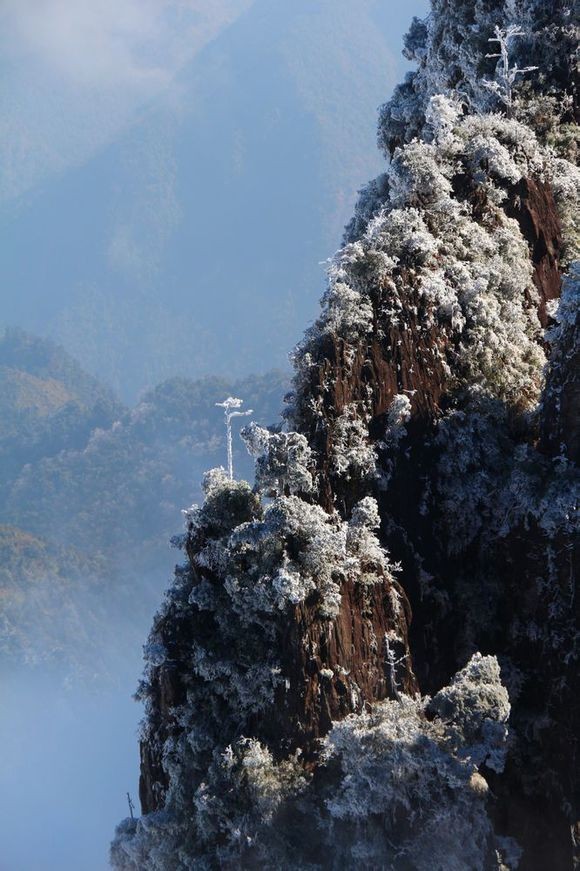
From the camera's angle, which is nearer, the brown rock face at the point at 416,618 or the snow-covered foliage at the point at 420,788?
the snow-covered foliage at the point at 420,788

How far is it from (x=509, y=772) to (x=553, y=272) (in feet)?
44.4

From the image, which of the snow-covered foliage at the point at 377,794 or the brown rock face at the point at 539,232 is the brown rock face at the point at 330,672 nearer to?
the snow-covered foliage at the point at 377,794

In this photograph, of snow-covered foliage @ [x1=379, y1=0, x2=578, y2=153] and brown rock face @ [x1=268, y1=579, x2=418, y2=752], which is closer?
brown rock face @ [x1=268, y1=579, x2=418, y2=752]

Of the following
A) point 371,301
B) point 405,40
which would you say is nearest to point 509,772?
point 371,301

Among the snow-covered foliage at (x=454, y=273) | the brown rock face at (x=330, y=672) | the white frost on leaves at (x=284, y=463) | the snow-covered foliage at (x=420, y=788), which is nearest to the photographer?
the snow-covered foliage at (x=420, y=788)

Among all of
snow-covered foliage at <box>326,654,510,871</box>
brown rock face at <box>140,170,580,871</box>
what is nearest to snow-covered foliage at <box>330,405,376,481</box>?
brown rock face at <box>140,170,580,871</box>

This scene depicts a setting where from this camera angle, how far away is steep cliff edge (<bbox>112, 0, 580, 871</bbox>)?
914 inches

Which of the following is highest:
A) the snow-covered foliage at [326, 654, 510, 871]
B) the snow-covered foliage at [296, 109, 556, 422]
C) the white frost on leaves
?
the snow-covered foliage at [296, 109, 556, 422]

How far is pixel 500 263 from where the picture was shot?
1200 inches

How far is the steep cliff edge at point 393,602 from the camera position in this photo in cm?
2322

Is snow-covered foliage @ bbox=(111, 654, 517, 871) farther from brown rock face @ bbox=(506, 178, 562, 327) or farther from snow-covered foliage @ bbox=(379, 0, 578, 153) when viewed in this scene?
snow-covered foliage @ bbox=(379, 0, 578, 153)

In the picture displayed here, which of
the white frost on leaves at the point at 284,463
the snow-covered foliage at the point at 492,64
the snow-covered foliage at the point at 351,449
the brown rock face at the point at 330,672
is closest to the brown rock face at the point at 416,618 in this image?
the brown rock face at the point at 330,672

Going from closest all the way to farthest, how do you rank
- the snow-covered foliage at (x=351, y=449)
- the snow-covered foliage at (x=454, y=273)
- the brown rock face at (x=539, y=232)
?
the snow-covered foliage at (x=351, y=449) → the snow-covered foliage at (x=454, y=273) → the brown rock face at (x=539, y=232)

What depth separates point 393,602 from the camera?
2552 centimetres
